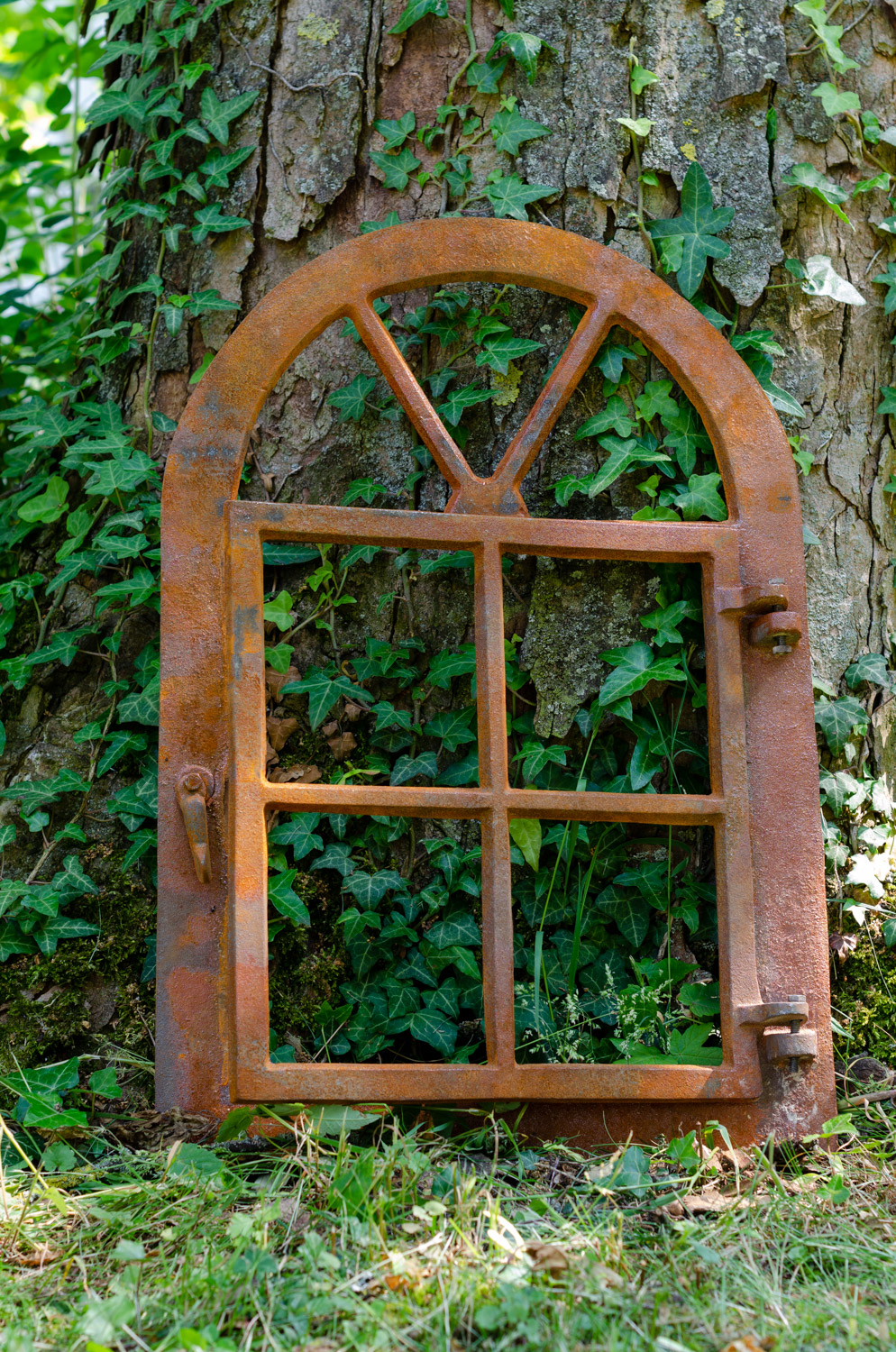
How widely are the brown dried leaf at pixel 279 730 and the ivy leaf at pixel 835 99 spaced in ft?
5.28

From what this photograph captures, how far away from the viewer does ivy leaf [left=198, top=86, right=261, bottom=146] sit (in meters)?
2.22

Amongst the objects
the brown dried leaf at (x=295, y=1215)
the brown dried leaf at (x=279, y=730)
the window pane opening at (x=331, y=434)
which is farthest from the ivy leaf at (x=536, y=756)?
the brown dried leaf at (x=295, y=1215)

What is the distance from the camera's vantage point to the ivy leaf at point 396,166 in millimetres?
2150

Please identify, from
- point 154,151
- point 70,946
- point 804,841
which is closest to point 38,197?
point 154,151

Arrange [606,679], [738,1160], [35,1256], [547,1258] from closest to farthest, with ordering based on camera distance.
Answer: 1. [547,1258]
2. [35,1256]
3. [738,1160]
4. [606,679]

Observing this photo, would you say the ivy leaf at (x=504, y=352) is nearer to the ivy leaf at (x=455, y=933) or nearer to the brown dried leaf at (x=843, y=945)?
the ivy leaf at (x=455, y=933)

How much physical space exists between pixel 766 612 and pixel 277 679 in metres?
0.94

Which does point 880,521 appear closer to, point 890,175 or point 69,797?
point 890,175

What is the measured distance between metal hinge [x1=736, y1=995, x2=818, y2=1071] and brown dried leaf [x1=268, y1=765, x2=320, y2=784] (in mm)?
883

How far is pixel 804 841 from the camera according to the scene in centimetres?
185

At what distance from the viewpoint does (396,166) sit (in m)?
2.16

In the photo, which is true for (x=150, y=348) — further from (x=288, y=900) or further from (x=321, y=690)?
(x=288, y=900)

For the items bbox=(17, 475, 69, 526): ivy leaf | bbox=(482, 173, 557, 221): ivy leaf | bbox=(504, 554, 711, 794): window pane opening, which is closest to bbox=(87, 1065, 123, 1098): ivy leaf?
bbox=(504, 554, 711, 794): window pane opening

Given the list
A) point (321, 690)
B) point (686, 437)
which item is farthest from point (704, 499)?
point (321, 690)
